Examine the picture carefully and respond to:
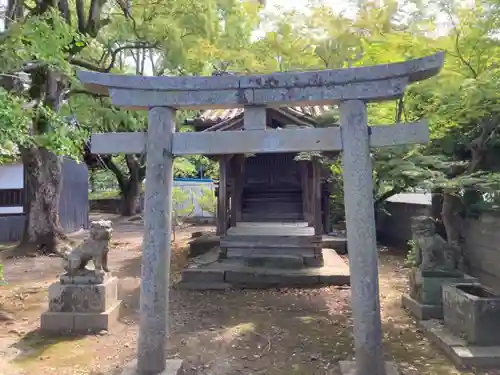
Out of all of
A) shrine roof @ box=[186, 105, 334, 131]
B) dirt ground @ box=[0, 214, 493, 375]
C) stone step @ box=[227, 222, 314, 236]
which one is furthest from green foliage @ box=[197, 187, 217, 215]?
dirt ground @ box=[0, 214, 493, 375]

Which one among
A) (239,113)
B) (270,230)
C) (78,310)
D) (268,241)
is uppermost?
(239,113)

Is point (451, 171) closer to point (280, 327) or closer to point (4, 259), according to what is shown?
point (280, 327)

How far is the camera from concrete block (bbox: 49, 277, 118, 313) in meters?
6.40

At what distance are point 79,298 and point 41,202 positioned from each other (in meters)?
7.25

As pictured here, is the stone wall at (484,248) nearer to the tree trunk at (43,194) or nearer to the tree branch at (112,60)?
the tree branch at (112,60)

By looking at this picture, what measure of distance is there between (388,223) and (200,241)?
708 centimetres

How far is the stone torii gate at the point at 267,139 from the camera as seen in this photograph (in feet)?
14.5

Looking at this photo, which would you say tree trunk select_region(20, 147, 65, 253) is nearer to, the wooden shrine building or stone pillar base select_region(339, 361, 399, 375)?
the wooden shrine building

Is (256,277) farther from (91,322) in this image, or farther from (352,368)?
(352,368)

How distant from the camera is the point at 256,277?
361 inches

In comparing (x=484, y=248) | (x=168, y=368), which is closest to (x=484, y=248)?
(x=484, y=248)

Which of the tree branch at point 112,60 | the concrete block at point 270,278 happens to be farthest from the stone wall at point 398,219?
the tree branch at point 112,60

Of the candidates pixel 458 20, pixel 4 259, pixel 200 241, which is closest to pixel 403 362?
pixel 458 20

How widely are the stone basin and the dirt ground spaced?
1.47ft
